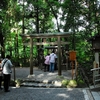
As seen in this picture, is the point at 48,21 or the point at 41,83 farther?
the point at 48,21

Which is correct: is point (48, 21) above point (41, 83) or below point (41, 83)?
above

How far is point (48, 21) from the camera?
3250cm

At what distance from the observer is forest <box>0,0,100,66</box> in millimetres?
25703

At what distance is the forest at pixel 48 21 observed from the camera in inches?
1012

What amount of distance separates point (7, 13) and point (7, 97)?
19.1 m

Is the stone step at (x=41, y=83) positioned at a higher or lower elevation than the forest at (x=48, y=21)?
lower

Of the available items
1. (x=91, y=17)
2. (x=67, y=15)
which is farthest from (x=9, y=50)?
(x=91, y=17)

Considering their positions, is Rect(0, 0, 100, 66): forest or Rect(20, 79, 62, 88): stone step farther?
Rect(0, 0, 100, 66): forest

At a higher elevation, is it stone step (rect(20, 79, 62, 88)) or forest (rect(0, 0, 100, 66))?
forest (rect(0, 0, 100, 66))

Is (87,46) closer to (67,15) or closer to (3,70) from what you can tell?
(67,15)

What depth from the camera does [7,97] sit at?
943cm

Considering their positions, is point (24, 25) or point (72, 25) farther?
point (24, 25)

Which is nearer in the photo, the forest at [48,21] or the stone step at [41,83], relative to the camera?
the stone step at [41,83]

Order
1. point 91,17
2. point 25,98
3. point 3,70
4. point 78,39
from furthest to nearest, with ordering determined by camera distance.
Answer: point 78,39 → point 91,17 → point 3,70 → point 25,98
